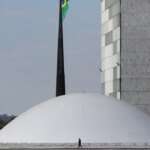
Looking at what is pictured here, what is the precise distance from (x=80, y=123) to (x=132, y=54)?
51.0 meters

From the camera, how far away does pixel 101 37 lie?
→ 3504 inches

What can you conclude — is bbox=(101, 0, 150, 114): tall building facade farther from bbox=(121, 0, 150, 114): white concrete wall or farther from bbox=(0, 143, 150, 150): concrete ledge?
bbox=(0, 143, 150, 150): concrete ledge

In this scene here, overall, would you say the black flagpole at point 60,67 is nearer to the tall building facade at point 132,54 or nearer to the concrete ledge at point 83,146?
the tall building facade at point 132,54

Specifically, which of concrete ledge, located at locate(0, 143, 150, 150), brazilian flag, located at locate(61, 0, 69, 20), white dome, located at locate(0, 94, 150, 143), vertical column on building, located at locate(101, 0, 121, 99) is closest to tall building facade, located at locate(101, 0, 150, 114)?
vertical column on building, located at locate(101, 0, 121, 99)

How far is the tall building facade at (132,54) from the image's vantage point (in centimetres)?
8094

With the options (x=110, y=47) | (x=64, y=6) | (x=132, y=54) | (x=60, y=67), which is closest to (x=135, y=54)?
(x=132, y=54)

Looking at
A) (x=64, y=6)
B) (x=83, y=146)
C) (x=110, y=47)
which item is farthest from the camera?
(x=110, y=47)

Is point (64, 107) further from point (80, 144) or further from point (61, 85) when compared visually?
point (61, 85)

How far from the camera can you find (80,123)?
3053 centimetres

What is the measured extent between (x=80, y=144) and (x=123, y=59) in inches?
2062

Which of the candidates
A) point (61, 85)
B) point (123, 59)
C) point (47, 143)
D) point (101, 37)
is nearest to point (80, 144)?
point (47, 143)

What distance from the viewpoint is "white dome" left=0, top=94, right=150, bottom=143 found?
30047mm

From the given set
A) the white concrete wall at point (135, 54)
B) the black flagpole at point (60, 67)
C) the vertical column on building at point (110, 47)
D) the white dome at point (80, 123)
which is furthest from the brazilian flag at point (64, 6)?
the white dome at point (80, 123)

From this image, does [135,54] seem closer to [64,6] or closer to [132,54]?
[132,54]
